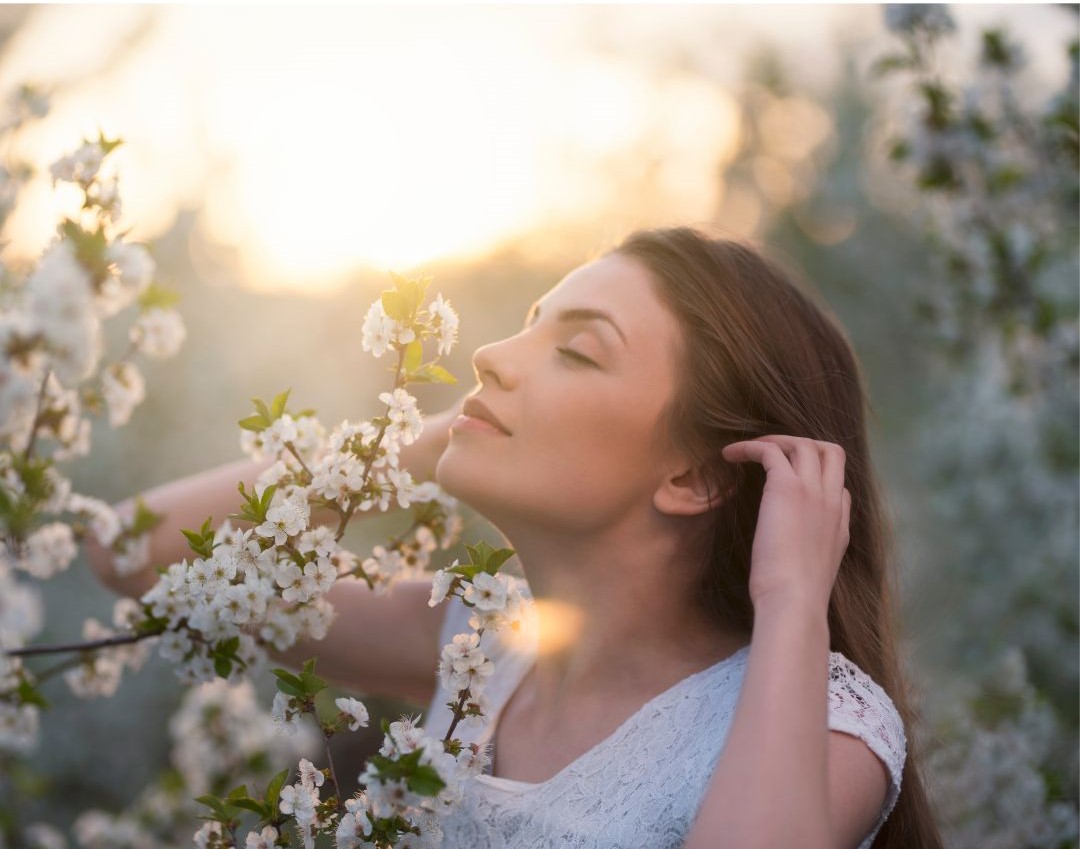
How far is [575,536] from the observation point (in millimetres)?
1947

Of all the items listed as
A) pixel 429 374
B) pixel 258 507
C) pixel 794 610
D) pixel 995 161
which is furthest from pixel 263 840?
pixel 995 161

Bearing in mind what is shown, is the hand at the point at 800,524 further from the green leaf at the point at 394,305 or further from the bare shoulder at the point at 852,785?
the green leaf at the point at 394,305

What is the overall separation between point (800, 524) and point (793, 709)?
0.31m

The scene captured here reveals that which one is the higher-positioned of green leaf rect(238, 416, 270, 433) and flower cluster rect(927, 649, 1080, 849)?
green leaf rect(238, 416, 270, 433)

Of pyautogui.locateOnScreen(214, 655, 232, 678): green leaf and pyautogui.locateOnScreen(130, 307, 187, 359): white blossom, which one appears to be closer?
pyautogui.locateOnScreen(214, 655, 232, 678): green leaf

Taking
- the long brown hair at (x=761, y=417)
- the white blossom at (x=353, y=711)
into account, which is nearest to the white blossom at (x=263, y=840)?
the white blossom at (x=353, y=711)

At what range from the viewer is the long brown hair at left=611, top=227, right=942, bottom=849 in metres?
1.96

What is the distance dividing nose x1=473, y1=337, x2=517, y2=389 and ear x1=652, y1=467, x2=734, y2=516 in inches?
14.2

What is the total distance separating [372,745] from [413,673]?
3032mm

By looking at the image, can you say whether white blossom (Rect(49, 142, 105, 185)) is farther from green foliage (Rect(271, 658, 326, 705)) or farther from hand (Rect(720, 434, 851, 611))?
hand (Rect(720, 434, 851, 611))

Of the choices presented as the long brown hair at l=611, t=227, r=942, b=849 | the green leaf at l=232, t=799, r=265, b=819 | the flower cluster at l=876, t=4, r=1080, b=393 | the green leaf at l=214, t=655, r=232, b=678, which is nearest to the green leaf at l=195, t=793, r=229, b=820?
the green leaf at l=232, t=799, r=265, b=819

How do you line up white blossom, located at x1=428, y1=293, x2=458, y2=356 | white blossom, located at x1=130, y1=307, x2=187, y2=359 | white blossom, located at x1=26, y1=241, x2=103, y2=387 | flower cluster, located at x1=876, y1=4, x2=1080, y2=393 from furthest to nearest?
flower cluster, located at x1=876, y1=4, x2=1080, y2=393
white blossom, located at x1=130, y1=307, x2=187, y2=359
white blossom, located at x1=428, y1=293, x2=458, y2=356
white blossom, located at x1=26, y1=241, x2=103, y2=387

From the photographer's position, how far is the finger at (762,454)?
1723 millimetres

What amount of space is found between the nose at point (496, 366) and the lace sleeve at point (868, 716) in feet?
2.40
